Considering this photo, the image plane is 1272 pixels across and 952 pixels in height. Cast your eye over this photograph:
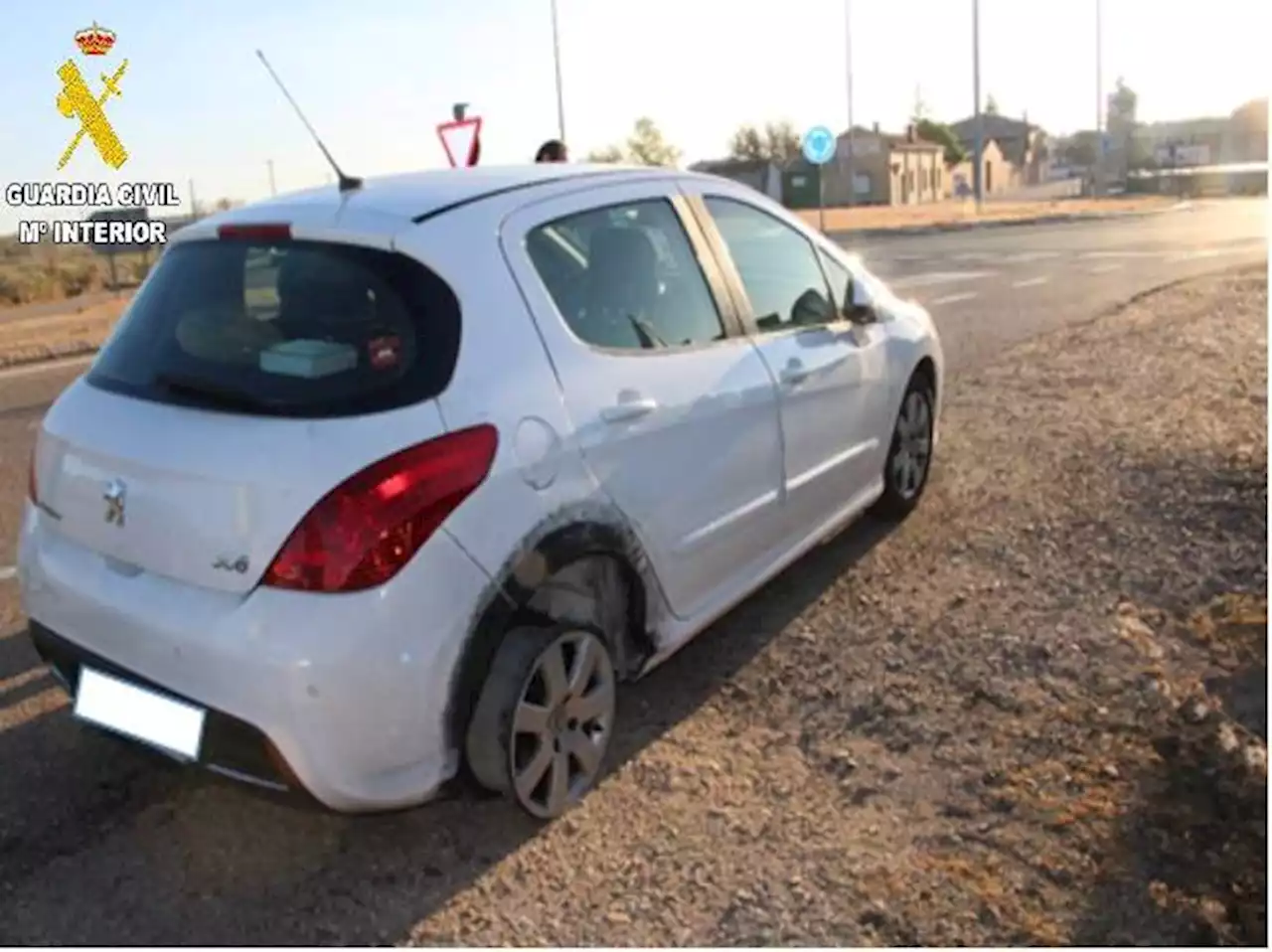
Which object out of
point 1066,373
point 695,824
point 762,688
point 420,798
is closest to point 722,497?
point 762,688

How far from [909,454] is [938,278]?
492 inches

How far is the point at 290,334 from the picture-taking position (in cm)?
Answer: 304

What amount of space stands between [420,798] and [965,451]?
4587 mm

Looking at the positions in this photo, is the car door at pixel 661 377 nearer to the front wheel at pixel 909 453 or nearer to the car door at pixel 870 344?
the car door at pixel 870 344

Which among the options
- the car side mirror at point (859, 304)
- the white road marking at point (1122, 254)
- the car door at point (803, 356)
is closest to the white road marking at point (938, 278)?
the white road marking at point (1122, 254)

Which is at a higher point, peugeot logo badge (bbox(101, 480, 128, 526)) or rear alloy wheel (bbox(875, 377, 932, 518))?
peugeot logo badge (bbox(101, 480, 128, 526))

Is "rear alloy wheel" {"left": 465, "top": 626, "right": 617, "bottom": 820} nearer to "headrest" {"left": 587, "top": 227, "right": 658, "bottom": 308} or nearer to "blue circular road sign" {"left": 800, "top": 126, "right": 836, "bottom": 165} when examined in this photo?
"headrest" {"left": 587, "top": 227, "right": 658, "bottom": 308}

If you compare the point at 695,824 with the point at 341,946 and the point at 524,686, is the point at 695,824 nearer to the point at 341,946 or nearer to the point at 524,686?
the point at 524,686

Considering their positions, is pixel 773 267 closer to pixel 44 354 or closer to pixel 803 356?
pixel 803 356

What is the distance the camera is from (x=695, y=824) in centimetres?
313

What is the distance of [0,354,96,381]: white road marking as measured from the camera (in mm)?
11117

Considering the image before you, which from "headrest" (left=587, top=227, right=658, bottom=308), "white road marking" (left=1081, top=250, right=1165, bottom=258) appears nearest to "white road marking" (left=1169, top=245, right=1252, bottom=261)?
"white road marking" (left=1081, top=250, right=1165, bottom=258)

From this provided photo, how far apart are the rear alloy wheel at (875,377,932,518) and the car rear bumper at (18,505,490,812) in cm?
291

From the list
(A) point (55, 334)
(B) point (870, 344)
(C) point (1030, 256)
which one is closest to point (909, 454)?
(B) point (870, 344)
